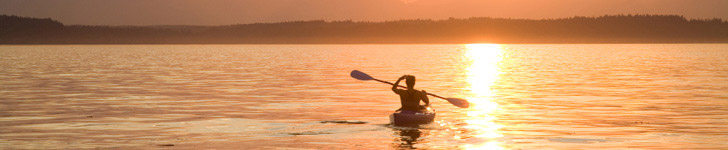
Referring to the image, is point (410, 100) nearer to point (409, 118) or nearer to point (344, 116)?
point (409, 118)

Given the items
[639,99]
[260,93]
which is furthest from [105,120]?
[639,99]

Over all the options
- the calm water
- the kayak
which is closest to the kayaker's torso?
the kayak

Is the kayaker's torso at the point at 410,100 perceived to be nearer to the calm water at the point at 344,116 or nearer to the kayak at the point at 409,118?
the kayak at the point at 409,118

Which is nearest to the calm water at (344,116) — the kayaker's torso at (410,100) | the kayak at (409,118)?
the kayak at (409,118)

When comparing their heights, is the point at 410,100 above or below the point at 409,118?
above

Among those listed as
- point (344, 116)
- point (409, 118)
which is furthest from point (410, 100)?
point (344, 116)

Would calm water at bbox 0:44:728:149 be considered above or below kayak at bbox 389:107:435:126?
below

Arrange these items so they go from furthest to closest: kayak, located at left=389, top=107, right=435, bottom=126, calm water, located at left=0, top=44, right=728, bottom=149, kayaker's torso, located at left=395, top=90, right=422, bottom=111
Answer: kayaker's torso, located at left=395, top=90, right=422, bottom=111 < kayak, located at left=389, top=107, right=435, bottom=126 < calm water, located at left=0, top=44, right=728, bottom=149

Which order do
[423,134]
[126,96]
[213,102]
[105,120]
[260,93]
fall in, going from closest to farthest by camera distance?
[423,134]
[105,120]
[213,102]
[126,96]
[260,93]

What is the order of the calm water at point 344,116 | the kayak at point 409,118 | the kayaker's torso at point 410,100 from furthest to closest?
the kayaker's torso at point 410,100 < the kayak at point 409,118 < the calm water at point 344,116

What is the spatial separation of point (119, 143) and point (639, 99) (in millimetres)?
17371

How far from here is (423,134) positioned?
67.5 feet

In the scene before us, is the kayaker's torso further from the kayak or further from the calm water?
the calm water

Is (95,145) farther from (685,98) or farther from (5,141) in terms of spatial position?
(685,98)
